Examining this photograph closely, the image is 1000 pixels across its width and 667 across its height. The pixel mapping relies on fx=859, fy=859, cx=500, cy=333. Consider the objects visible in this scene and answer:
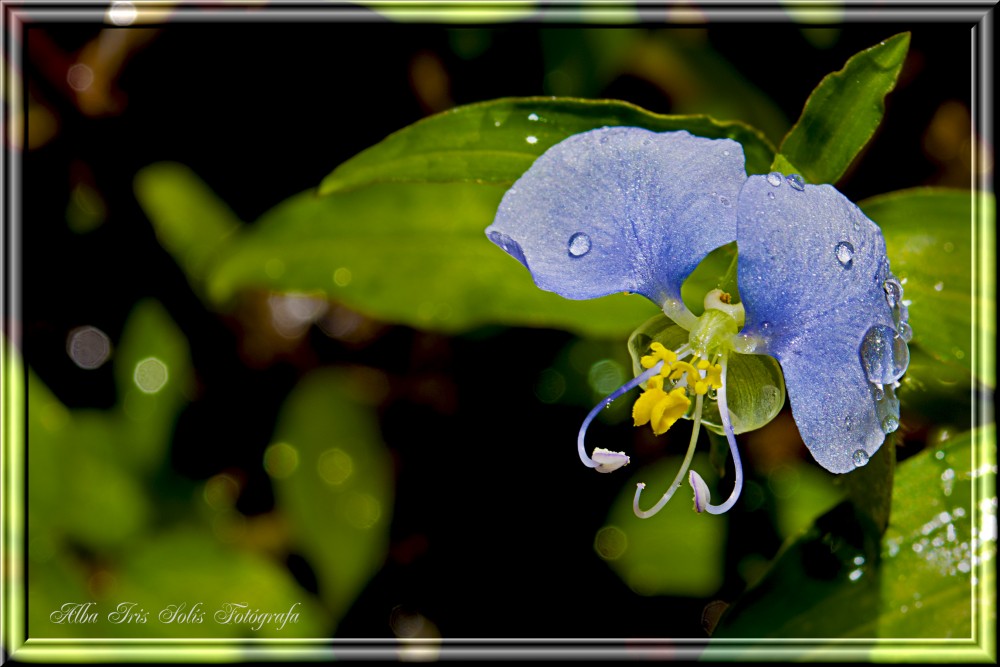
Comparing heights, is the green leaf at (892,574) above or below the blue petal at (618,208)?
below

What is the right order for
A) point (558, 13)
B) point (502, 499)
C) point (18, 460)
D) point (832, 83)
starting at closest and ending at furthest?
point (832, 83), point (18, 460), point (558, 13), point (502, 499)

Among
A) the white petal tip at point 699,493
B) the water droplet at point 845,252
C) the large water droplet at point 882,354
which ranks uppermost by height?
the water droplet at point 845,252

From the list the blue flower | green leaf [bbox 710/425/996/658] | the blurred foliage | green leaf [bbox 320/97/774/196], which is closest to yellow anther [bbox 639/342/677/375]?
the blue flower

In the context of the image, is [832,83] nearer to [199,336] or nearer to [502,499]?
[502,499]

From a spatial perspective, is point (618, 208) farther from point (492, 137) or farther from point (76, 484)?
point (76, 484)

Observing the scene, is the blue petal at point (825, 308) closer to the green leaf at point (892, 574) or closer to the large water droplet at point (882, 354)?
the large water droplet at point (882, 354)

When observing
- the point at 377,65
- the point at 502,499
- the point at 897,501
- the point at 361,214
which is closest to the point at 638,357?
the point at 897,501

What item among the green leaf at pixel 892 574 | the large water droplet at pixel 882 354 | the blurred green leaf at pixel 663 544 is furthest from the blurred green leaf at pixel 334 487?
the large water droplet at pixel 882 354
